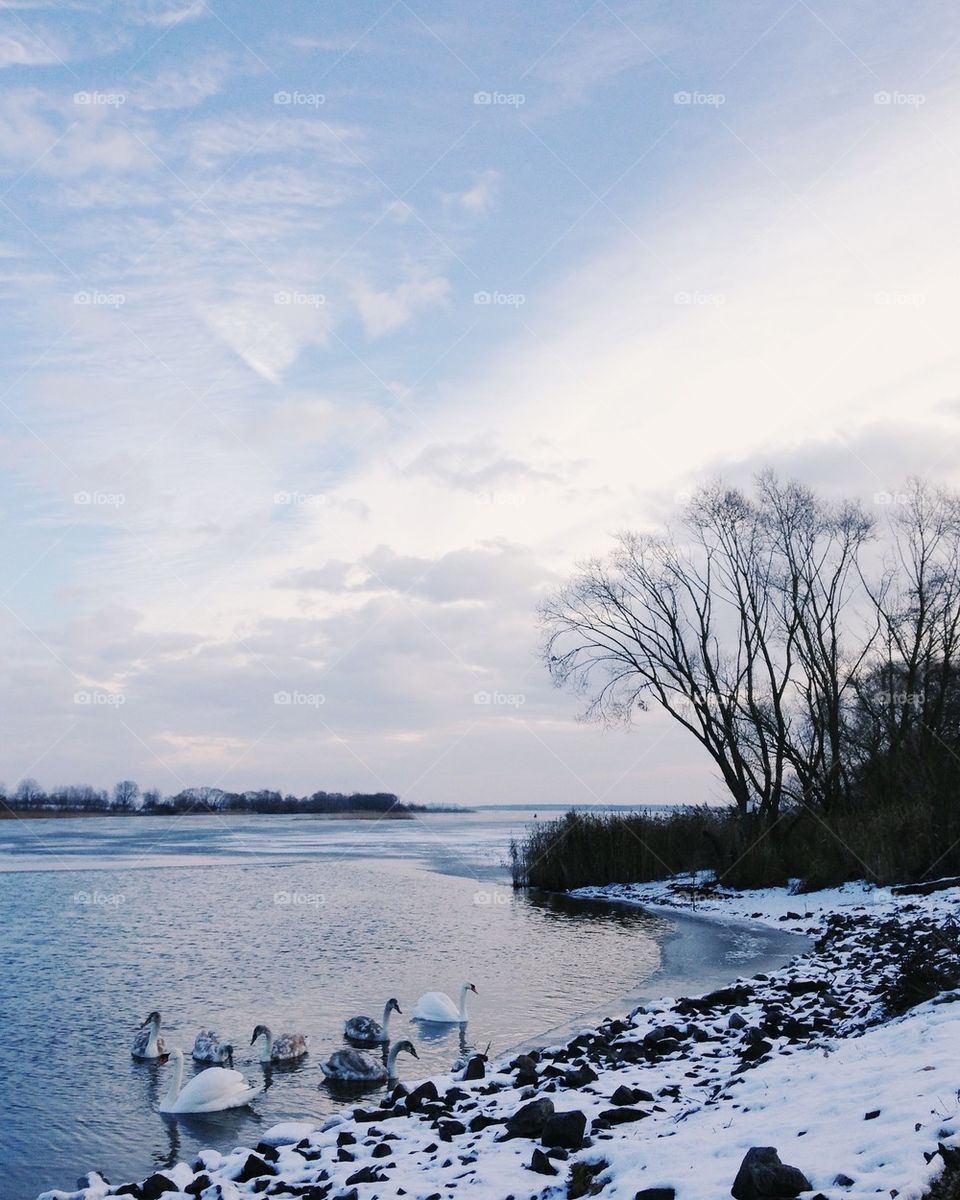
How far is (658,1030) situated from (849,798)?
2370 cm

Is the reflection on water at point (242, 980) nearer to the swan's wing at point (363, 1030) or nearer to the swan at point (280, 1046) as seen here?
the swan at point (280, 1046)

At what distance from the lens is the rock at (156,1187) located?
628 cm

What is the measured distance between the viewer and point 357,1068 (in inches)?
395

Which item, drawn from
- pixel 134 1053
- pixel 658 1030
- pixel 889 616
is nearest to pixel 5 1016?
pixel 134 1053

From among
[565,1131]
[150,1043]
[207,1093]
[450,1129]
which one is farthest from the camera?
[150,1043]

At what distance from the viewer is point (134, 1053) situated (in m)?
11.0

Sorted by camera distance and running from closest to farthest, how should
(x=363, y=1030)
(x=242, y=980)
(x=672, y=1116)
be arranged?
(x=672, y=1116) < (x=363, y=1030) < (x=242, y=980)

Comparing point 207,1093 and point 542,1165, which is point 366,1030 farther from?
point 542,1165

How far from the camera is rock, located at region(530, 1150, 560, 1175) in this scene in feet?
18.3

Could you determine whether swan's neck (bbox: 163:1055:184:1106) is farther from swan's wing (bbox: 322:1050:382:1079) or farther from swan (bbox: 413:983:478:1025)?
swan (bbox: 413:983:478:1025)

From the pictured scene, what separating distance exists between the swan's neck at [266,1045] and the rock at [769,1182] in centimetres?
757

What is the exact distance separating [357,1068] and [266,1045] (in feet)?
4.24

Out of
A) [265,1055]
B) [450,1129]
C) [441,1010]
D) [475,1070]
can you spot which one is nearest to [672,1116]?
[450,1129]

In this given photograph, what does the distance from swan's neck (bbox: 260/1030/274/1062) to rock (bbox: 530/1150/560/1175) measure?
5.81 metres
